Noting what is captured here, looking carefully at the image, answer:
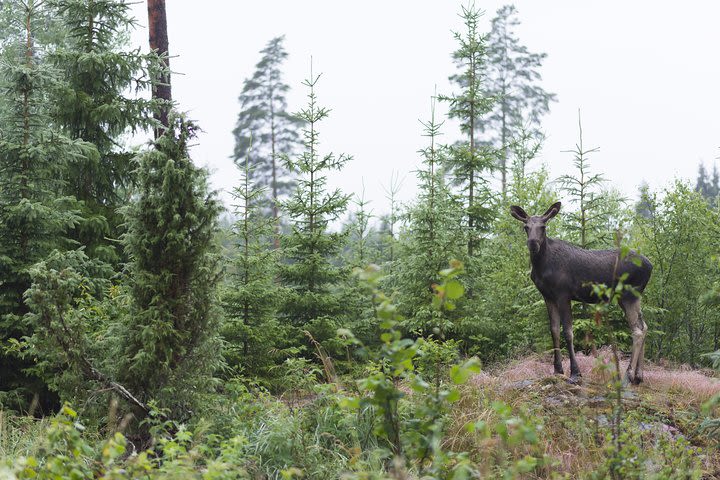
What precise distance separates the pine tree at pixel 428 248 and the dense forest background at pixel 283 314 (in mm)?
57

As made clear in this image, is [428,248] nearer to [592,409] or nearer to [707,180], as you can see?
[592,409]

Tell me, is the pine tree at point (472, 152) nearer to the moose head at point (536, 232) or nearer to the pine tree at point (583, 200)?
the pine tree at point (583, 200)

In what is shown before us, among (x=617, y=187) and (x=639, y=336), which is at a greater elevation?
(x=617, y=187)

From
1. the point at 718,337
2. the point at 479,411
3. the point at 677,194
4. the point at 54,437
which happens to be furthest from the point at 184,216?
the point at 718,337

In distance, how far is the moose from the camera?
27.4 feet

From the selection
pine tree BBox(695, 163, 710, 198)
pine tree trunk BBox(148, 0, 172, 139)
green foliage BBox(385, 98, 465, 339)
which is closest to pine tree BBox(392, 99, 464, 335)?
green foliage BBox(385, 98, 465, 339)

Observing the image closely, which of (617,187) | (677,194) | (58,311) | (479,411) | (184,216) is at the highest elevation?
(617,187)

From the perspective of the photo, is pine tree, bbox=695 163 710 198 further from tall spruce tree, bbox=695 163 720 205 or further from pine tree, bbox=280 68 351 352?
pine tree, bbox=280 68 351 352

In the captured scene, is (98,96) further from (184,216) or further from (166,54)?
(184,216)

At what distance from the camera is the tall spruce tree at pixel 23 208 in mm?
8742

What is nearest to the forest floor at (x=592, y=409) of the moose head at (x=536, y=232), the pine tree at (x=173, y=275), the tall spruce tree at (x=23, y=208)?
the moose head at (x=536, y=232)

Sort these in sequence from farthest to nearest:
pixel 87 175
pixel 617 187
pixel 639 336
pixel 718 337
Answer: pixel 617 187, pixel 718 337, pixel 87 175, pixel 639 336

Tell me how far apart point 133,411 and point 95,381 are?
18.4 inches

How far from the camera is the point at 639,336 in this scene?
333 inches
